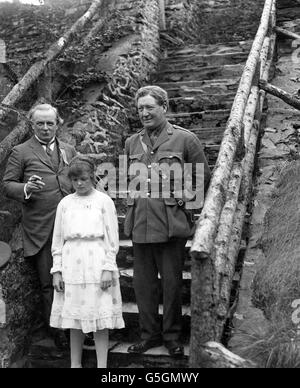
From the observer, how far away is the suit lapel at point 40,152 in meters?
4.23

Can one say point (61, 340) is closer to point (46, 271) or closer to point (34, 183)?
point (46, 271)

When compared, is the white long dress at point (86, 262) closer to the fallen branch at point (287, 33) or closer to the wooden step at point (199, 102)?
the wooden step at point (199, 102)

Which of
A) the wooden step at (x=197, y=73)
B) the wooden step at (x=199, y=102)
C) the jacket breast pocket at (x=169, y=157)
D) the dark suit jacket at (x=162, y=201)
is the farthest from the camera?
the wooden step at (x=197, y=73)

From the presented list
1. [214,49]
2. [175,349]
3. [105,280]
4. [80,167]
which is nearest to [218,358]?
[175,349]

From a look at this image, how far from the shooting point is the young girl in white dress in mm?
3723

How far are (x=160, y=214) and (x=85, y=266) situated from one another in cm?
68

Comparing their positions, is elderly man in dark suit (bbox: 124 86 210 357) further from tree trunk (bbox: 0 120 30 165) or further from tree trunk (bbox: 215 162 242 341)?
tree trunk (bbox: 0 120 30 165)

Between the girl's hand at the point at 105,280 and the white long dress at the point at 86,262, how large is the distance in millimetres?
31

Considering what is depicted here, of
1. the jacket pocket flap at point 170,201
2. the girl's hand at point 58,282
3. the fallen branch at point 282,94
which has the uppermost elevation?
the fallen branch at point 282,94

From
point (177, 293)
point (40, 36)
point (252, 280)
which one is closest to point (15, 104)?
point (177, 293)

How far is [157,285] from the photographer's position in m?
4.04

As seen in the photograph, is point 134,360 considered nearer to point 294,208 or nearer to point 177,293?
point 177,293

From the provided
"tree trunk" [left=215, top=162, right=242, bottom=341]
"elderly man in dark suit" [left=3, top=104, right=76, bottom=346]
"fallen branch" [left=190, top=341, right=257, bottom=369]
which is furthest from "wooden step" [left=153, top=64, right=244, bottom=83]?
"fallen branch" [left=190, top=341, right=257, bottom=369]

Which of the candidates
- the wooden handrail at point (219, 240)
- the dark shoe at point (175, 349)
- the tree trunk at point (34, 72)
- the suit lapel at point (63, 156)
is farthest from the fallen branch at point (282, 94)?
the dark shoe at point (175, 349)
